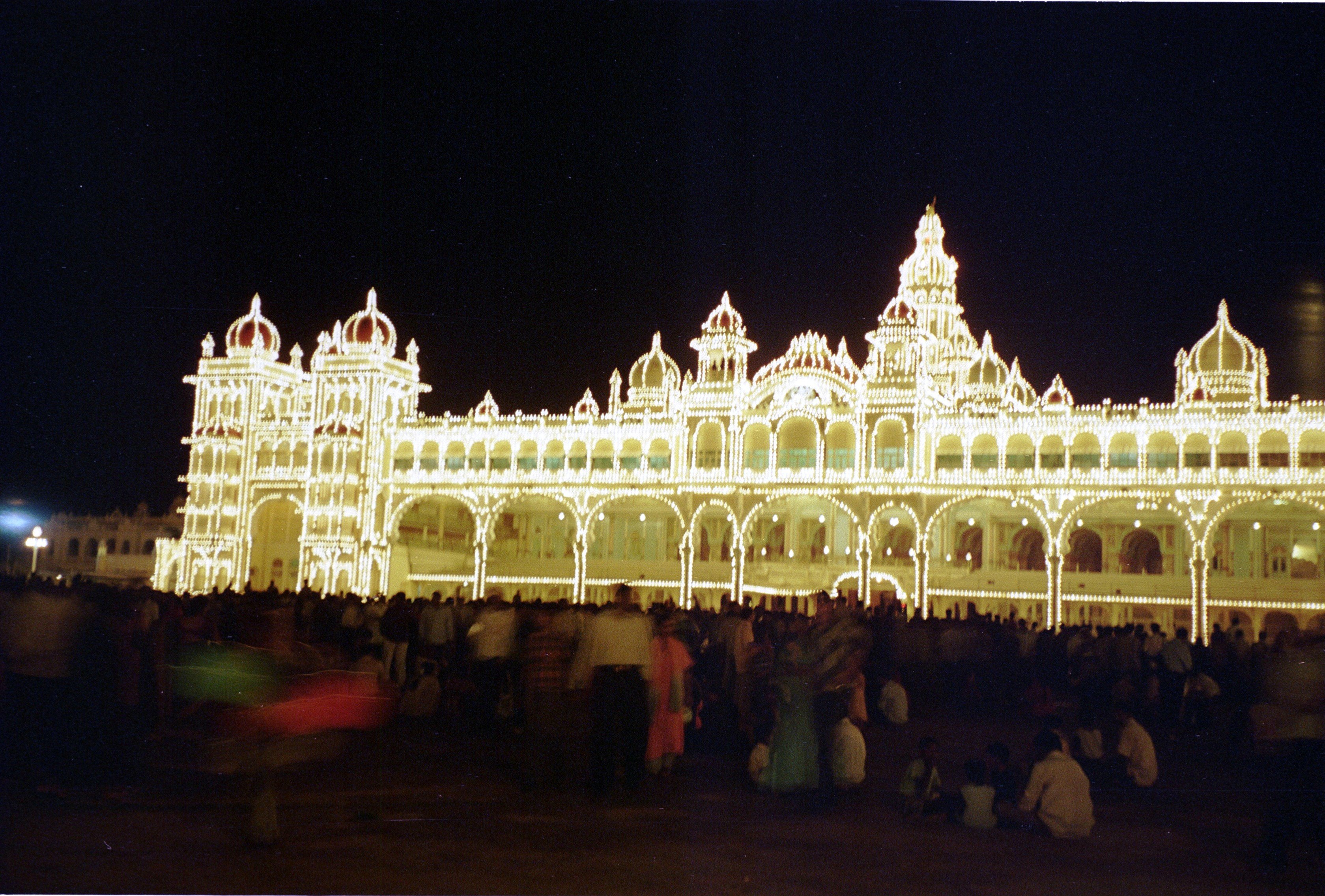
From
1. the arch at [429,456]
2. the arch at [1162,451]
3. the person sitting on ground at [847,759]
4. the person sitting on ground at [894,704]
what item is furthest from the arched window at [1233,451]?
the person sitting on ground at [847,759]

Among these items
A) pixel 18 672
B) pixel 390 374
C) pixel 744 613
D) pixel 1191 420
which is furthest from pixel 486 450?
pixel 18 672

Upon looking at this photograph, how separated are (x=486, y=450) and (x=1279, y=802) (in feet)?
119

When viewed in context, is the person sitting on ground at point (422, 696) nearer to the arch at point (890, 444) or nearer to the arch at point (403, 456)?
the arch at point (890, 444)

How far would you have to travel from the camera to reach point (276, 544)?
148ft

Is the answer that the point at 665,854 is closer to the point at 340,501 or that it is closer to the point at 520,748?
the point at 520,748

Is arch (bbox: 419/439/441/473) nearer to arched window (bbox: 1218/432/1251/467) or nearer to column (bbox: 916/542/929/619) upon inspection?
column (bbox: 916/542/929/619)

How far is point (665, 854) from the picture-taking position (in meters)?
8.00

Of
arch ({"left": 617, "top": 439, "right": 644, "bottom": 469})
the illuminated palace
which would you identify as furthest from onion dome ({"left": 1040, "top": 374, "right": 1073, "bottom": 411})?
arch ({"left": 617, "top": 439, "right": 644, "bottom": 469})

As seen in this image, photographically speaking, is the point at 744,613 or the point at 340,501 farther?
the point at 340,501

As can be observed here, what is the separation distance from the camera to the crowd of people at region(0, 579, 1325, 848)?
8.92 meters

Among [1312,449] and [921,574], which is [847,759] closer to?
[921,574]

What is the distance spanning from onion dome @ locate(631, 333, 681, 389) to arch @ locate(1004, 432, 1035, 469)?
1212cm

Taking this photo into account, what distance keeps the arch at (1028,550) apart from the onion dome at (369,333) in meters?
22.5

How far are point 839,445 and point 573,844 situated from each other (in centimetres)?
3002
